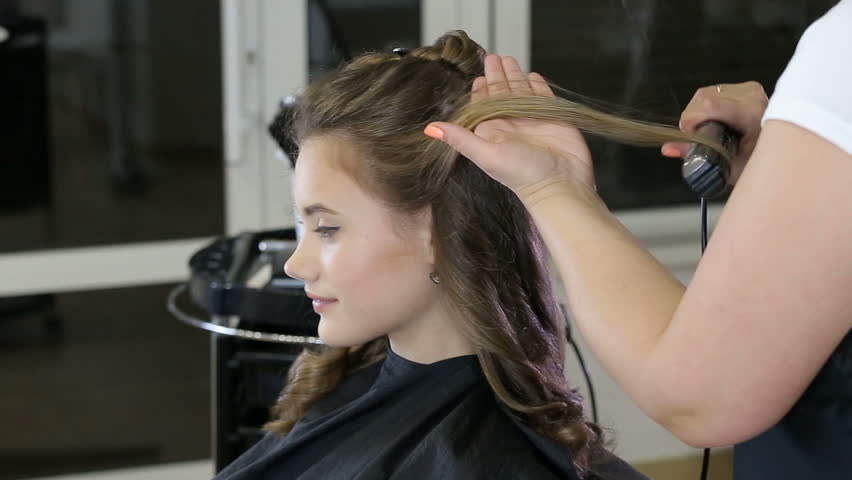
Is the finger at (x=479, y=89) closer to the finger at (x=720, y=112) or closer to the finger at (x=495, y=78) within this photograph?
the finger at (x=495, y=78)

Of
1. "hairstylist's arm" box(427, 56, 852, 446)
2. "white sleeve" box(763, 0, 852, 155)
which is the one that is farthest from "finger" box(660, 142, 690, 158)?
"white sleeve" box(763, 0, 852, 155)

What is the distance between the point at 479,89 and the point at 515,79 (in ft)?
0.16

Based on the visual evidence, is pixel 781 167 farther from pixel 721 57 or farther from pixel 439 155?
pixel 721 57

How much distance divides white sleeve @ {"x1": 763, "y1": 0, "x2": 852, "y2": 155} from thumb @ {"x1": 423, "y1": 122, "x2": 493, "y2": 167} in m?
0.25

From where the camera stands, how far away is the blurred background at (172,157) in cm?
276

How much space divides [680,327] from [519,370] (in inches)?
17.3

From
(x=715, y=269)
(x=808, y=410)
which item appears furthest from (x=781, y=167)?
(x=808, y=410)

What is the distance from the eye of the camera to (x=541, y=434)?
4.17 feet

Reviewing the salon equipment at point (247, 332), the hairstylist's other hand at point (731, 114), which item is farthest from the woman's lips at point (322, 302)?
the salon equipment at point (247, 332)

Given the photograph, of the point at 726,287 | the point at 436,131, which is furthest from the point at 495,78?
the point at 726,287

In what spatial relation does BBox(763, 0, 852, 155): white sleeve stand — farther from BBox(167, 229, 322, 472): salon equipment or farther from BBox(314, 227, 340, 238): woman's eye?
BBox(167, 229, 322, 472): salon equipment

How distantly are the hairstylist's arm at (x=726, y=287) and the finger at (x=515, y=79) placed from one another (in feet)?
0.40

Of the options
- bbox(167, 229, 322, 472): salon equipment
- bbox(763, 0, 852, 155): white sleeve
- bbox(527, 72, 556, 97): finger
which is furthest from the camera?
bbox(167, 229, 322, 472): salon equipment

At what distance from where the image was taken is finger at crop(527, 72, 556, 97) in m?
1.12
